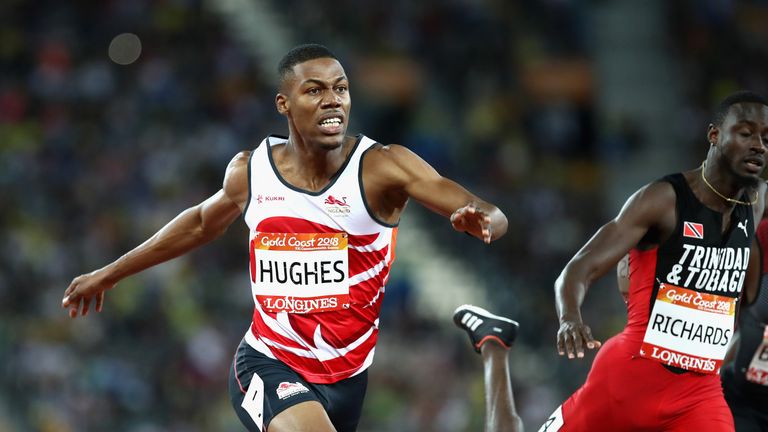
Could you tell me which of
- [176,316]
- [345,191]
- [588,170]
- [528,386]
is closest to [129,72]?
[176,316]

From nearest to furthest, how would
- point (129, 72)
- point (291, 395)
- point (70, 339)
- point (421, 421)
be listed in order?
point (291, 395), point (421, 421), point (70, 339), point (129, 72)

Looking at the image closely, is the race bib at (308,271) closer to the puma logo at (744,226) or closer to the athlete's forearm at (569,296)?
the athlete's forearm at (569,296)

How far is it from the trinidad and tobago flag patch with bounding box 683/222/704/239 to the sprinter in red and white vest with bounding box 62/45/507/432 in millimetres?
1255

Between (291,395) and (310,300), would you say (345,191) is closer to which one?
(310,300)

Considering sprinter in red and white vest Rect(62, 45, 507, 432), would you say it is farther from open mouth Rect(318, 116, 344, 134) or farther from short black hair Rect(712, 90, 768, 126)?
short black hair Rect(712, 90, 768, 126)

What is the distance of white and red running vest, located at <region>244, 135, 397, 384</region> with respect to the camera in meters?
5.91

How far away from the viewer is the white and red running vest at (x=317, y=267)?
591cm

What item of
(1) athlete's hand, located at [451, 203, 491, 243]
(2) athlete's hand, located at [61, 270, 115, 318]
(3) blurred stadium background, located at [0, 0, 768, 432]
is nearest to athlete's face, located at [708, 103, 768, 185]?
(1) athlete's hand, located at [451, 203, 491, 243]

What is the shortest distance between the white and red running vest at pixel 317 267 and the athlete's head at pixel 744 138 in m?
1.77

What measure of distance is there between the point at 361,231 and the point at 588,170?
1138 centimetres

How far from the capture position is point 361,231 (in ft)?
19.4

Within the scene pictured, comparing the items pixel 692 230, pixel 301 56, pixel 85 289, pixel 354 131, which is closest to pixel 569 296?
pixel 692 230

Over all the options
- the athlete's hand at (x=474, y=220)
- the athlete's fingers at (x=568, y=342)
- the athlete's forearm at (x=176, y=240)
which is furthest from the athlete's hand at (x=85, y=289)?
the athlete's fingers at (x=568, y=342)

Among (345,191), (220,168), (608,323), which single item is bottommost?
(608,323)
